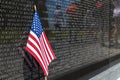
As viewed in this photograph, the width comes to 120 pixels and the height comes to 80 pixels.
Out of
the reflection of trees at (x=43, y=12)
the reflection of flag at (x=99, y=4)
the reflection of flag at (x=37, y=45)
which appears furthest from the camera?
the reflection of flag at (x=99, y=4)

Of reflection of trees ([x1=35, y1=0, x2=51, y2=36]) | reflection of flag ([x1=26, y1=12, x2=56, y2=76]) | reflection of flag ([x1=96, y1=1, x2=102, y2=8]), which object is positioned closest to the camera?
reflection of flag ([x1=26, y1=12, x2=56, y2=76])

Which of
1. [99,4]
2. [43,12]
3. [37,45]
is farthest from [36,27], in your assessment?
[99,4]

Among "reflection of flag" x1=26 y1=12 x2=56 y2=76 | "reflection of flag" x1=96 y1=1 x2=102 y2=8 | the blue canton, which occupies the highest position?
"reflection of flag" x1=96 y1=1 x2=102 y2=8

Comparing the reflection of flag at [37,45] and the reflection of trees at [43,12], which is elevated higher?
the reflection of trees at [43,12]

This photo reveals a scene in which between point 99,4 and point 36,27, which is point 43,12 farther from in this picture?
point 99,4

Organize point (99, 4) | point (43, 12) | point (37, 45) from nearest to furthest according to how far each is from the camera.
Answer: point (37, 45), point (43, 12), point (99, 4)

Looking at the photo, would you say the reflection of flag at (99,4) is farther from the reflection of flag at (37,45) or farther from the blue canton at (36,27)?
the blue canton at (36,27)

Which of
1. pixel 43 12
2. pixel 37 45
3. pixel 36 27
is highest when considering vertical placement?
pixel 43 12

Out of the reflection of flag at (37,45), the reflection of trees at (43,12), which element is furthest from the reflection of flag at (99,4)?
the reflection of flag at (37,45)

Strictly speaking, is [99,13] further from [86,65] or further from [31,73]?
[31,73]

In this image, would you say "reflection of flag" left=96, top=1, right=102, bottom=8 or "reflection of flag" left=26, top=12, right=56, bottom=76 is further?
"reflection of flag" left=96, top=1, right=102, bottom=8

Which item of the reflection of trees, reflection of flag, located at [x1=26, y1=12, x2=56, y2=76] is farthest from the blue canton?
the reflection of trees

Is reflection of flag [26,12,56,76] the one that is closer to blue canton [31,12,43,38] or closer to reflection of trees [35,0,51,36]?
blue canton [31,12,43,38]

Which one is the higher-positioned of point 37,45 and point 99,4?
point 99,4
